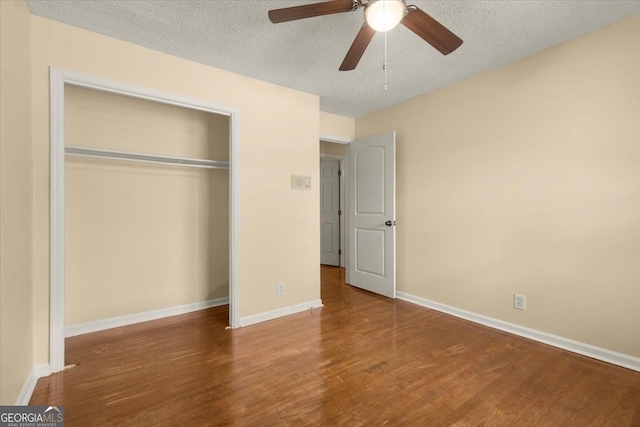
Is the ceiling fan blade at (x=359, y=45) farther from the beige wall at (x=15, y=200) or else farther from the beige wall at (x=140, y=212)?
the beige wall at (x=140, y=212)

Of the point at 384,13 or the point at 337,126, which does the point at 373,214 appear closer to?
the point at 337,126

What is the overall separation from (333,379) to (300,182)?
198 cm

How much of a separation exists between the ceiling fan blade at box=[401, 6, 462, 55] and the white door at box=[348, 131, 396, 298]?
1.78m

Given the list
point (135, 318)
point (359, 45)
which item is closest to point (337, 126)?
point (359, 45)

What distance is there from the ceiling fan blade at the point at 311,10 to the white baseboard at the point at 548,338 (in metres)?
2.87

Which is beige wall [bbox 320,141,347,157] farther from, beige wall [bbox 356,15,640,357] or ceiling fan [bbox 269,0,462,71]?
ceiling fan [bbox 269,0,462,71]

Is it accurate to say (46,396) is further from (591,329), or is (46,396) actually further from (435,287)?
(591,329)

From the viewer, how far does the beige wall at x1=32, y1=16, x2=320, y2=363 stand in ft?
6.52

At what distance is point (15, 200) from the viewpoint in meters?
1.60

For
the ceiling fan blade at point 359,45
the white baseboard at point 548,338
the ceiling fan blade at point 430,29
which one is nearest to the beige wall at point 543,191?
the white baseboard at point 548,338

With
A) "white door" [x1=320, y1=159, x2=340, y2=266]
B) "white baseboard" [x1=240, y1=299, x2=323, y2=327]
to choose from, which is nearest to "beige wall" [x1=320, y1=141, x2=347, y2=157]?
"white door" [x1=320, y1=159, x2=340, y2=266]

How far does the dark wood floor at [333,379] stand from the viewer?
5.22 feet

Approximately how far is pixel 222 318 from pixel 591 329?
3215 mm

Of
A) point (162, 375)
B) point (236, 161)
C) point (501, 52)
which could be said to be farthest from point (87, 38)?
point (501, 52)
